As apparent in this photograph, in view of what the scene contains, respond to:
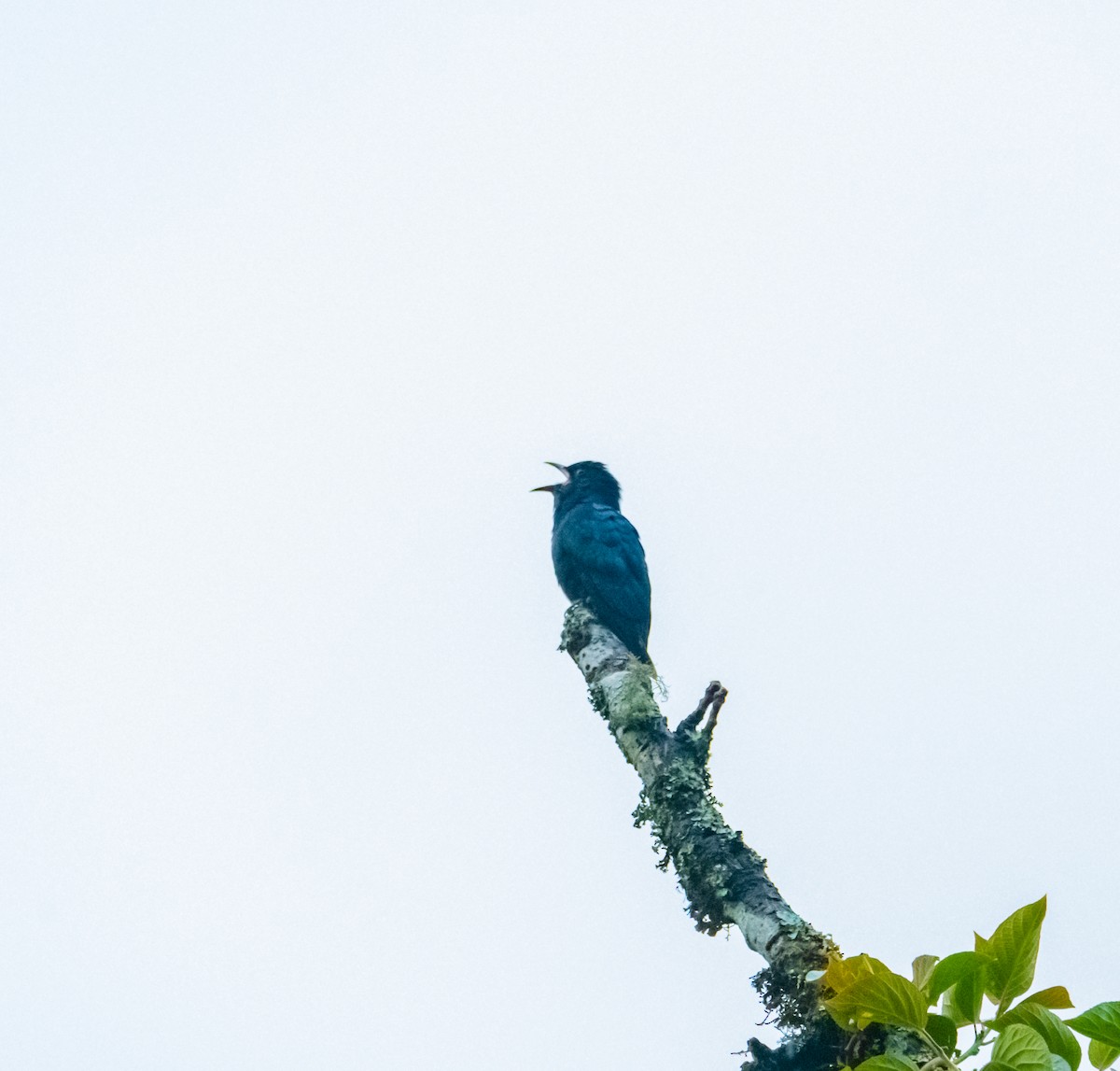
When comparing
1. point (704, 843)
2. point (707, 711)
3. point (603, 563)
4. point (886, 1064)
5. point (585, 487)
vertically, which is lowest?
point (886, 1064)

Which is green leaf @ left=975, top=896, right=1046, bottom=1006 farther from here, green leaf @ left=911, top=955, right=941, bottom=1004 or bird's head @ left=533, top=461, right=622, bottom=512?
bird's head @ left=533, top=461, right=622, bottom=512

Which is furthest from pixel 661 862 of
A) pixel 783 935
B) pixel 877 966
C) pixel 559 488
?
pixel 559 488

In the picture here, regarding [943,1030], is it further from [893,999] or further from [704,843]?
[704,843]

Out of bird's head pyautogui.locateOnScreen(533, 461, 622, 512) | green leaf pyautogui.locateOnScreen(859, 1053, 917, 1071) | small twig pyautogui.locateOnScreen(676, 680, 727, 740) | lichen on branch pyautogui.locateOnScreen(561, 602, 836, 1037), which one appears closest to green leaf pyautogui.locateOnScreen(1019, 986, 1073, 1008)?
green leaf pyautogui.locateOnScreen(859, 1053, 917, 1071)

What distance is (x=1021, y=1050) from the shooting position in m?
2.33

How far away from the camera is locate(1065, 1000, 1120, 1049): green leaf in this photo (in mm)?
2381

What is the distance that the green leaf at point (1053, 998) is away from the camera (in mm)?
2512

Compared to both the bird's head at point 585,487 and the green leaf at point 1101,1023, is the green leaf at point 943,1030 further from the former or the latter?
the bird's head at point 585,487

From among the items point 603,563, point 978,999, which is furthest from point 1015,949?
point 603,563

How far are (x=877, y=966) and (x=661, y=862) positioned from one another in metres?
1.82

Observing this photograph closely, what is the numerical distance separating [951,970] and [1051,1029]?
20cm

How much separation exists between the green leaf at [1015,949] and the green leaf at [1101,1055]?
0.17m

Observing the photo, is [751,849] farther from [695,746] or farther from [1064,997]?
[1064,997]

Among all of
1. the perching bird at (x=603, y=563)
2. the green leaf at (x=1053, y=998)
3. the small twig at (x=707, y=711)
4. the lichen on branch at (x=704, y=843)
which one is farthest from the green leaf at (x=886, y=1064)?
the perching bird at (x=603, y=563)
